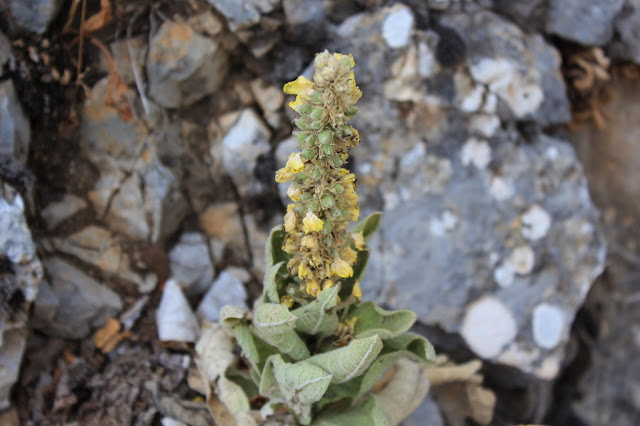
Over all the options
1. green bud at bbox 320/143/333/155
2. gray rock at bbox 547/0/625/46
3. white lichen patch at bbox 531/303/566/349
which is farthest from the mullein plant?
gray rock at bbox 547/0/625/46

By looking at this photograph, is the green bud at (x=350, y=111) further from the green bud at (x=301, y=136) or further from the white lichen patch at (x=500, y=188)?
the white lichen patch at (x=500, y=188)

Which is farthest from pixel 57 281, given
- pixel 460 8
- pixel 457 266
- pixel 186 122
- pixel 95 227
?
pixel 460 8

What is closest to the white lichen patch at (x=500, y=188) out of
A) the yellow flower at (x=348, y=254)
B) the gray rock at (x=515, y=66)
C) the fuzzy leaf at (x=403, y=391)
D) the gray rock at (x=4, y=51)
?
the gray rock at (x=515, y=66)

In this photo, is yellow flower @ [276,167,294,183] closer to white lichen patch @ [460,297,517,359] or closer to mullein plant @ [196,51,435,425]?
mullein plant @ [196,51,435,425]

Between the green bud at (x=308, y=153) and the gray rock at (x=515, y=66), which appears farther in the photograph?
the gray rock at (x=515, y=66)

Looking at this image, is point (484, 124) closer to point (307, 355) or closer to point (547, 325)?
point (547, 325)

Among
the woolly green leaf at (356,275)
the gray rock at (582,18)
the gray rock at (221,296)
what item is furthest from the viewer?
the gray rock at (582,18)
